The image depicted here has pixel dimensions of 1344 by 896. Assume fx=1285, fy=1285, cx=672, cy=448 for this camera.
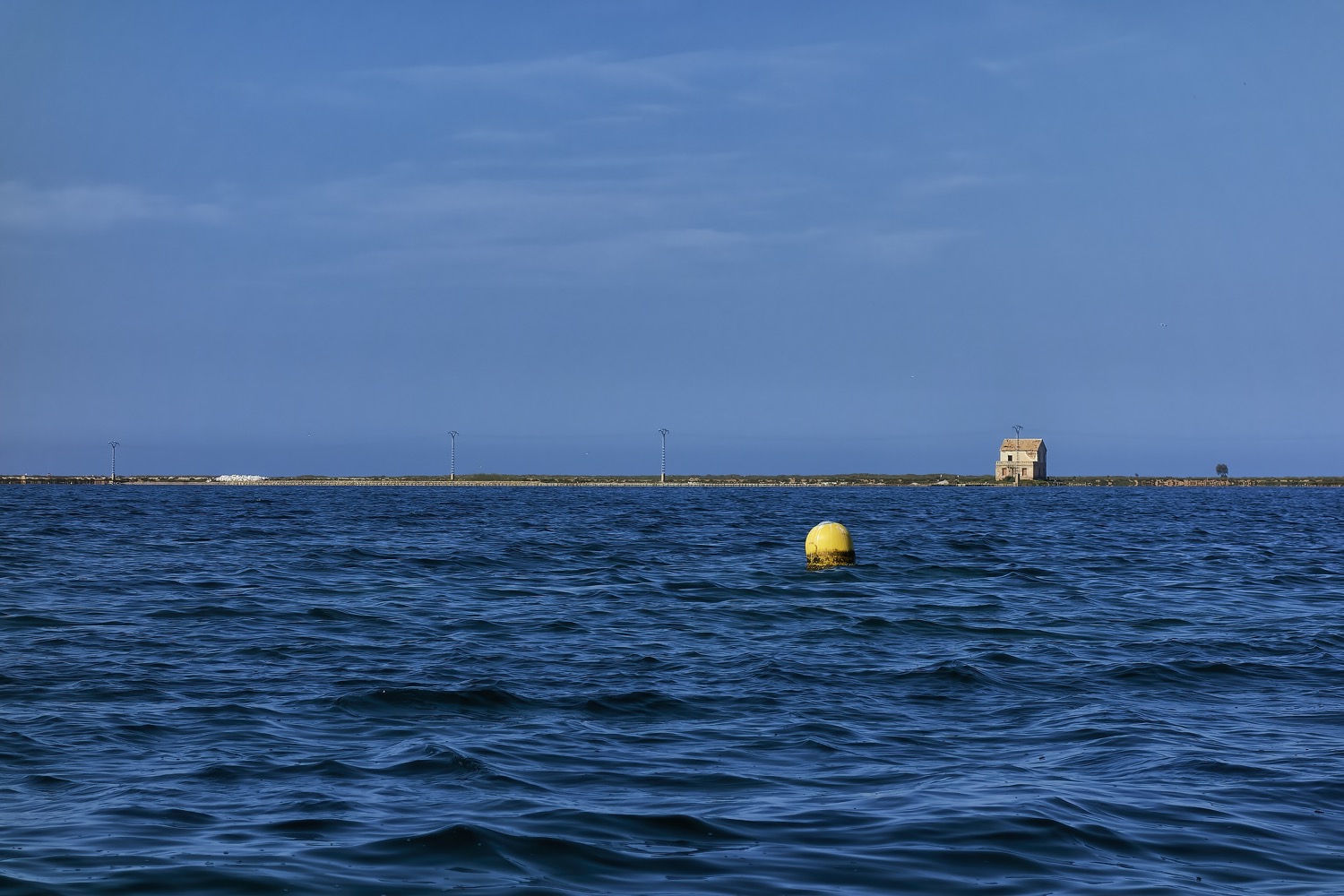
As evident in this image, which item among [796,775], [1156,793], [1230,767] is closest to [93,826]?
[796,775]

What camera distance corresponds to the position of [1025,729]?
13.9 meters

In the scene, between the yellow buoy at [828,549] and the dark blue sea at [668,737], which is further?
the yellow buoy at [828,549]

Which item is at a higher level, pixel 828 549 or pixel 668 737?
pixel 828 549

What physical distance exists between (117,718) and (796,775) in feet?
24.8

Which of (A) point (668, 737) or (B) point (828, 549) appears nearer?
(A) point (668, 737)

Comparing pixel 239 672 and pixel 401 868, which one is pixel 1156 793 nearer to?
pixel 401 868

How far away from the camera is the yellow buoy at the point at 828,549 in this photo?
36031 mm

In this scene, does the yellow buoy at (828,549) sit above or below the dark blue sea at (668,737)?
above

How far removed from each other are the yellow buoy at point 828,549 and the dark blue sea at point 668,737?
4.60 m

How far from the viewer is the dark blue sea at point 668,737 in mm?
9023

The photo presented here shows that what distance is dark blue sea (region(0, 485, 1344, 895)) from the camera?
9.02m

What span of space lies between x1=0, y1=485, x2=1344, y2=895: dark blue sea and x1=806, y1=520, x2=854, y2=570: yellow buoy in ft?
15.1

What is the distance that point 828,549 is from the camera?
36062 millimetres

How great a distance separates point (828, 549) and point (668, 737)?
2305 cm
